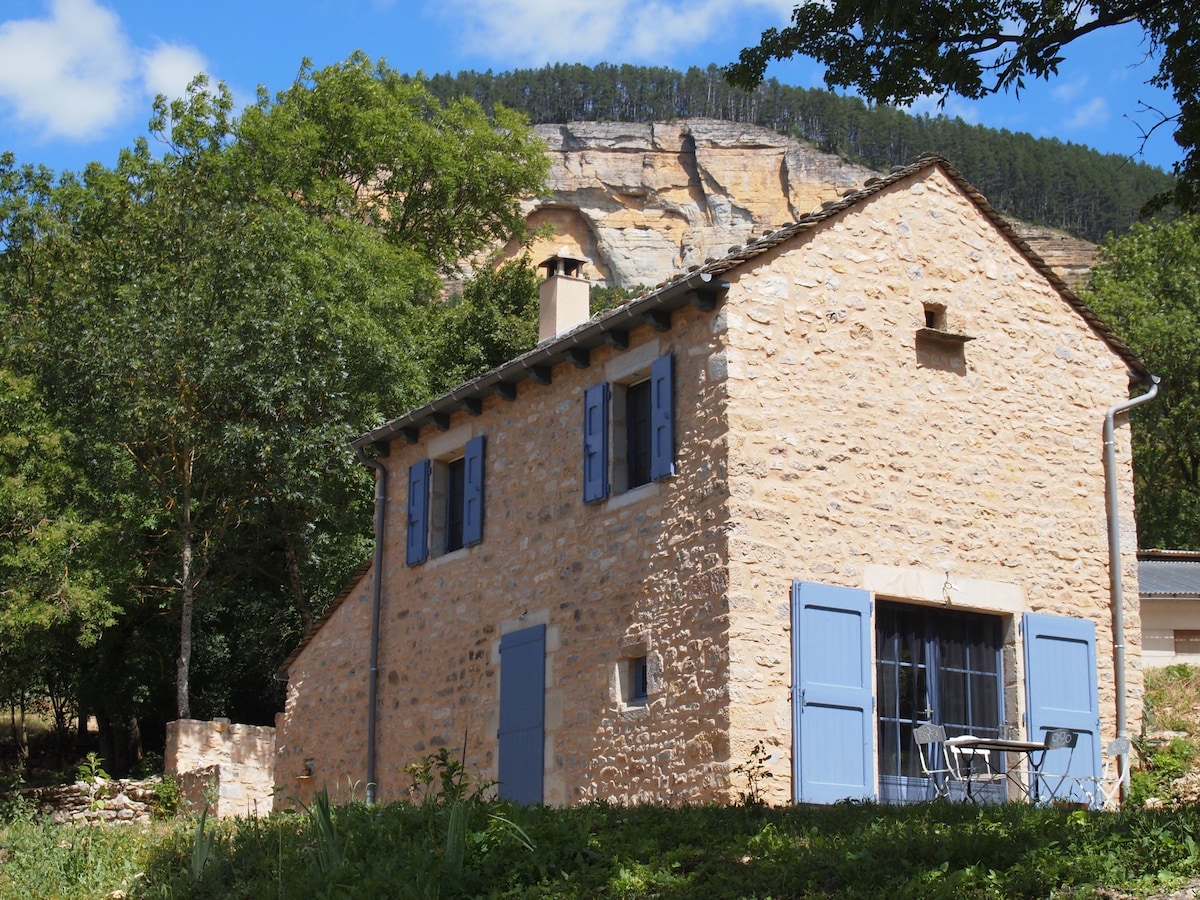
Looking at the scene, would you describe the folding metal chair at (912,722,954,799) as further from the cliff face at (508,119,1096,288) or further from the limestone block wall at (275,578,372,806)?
the cliff face at (508,119,1096,288)

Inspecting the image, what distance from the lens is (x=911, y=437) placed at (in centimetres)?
1260

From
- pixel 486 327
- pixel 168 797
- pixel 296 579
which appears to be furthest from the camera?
pixel 486 327

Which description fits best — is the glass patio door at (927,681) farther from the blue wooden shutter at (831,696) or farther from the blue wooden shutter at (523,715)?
the blue wooden shutter at (523,715)

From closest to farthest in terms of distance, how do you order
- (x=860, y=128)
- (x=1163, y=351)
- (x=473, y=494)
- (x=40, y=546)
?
1. (x=473, y=494)
2. (x=40, y=546)
3. (x=1163, y=351)
4. (x=860, y=128)

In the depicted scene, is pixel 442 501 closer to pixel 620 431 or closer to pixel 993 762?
pixel 620 431

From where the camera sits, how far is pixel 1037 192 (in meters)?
89.1

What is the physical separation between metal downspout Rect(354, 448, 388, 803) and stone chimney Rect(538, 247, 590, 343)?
2558 millimetres

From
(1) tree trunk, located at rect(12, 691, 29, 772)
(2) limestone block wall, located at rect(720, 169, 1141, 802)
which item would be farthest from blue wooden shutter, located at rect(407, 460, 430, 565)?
(1) tree trunk, located at rect(12, 691, 29, 772)

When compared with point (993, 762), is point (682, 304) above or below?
above

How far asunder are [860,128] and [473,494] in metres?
97.0

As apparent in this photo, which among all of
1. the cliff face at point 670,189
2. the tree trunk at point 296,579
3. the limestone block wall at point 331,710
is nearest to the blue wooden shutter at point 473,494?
the limestone block wall at point 331,710

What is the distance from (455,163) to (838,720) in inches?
860

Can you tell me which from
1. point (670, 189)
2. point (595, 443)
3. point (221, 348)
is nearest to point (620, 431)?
point (595, 443)

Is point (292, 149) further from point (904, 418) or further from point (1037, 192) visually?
point (1037, 192)
